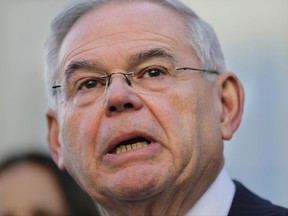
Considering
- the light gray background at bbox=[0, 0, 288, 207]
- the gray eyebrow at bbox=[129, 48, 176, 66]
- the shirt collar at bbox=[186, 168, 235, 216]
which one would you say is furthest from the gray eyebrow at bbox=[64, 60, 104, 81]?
the light gray background at bbox=[0, 0, 288, 207]

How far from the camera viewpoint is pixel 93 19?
3.75m

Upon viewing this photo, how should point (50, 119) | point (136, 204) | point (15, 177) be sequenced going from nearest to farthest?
point (136, 204), point (50, 119), point (15, 177)

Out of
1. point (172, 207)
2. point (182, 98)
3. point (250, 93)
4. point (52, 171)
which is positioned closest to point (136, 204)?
point (172, 207)

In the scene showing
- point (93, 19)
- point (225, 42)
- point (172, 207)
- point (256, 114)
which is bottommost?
point (256, 114)

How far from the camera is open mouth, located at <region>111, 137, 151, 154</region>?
11.2 feet

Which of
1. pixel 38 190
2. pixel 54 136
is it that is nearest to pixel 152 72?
pixel 54 136

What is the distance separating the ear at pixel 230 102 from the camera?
3774 mm

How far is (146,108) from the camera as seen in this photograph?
3443mm

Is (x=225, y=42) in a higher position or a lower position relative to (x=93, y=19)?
lower

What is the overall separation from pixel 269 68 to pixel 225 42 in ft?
1.42

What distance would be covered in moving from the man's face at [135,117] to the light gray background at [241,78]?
10.5 ft

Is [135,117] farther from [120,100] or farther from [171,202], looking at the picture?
[171,202]

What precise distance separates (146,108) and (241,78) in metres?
3.59

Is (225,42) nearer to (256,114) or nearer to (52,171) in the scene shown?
(256,114)
